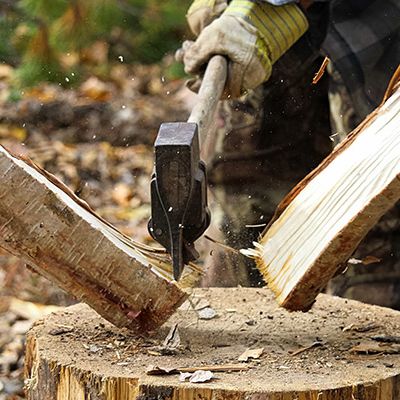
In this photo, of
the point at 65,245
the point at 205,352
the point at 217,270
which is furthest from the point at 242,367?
the point at 217,270

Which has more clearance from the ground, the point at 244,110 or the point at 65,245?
the point at 65,245

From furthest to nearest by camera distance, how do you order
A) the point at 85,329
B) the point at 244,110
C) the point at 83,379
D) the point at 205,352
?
the point at 244,110
the point at 85,329
the point at 205,352
the point at 83,379

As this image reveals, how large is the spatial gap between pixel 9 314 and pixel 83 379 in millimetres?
1664

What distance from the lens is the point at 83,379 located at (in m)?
1.93

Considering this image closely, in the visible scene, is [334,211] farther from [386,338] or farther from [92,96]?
[92,96]

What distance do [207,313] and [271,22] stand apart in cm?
91

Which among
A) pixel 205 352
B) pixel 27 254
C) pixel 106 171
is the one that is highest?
pixel 27 254

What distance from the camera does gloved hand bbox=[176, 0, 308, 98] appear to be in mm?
2682

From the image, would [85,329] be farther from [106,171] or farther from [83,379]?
[106,171]

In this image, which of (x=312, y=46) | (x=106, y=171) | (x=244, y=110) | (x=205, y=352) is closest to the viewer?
(x=205, y=352)

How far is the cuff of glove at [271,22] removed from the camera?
9.02ft

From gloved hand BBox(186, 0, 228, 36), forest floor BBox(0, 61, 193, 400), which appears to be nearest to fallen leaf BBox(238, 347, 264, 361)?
gloved hand BBox(186, 0, 228, 36)

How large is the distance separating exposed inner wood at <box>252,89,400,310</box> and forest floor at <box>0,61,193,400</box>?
185 centimetres

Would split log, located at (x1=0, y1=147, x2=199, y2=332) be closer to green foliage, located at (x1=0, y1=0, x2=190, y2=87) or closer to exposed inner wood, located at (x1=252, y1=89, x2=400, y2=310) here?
exposed inner wood, located at (x1=252, y1=89, x2=400, y2=310)
